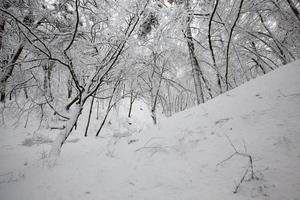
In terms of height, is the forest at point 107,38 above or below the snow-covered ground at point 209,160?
above

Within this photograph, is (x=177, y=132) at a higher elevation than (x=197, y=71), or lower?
lower

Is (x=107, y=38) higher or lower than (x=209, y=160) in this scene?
higher

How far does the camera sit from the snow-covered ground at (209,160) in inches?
64.5

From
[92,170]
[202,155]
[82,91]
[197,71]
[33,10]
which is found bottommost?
[92,170]

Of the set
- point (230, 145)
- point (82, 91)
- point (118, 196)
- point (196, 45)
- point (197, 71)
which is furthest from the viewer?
point (196, 45)

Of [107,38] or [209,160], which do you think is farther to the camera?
[107,38]

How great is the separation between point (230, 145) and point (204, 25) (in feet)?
17.7

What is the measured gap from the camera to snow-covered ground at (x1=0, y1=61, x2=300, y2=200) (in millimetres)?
1638

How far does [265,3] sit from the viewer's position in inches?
232

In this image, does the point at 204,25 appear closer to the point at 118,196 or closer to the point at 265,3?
the point at 265,3

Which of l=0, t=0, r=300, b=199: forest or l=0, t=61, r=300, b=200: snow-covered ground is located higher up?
l=0, t=0, r=300, b=199: forest

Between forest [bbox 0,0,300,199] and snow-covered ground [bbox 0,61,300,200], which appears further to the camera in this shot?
forest [bbox 0,0,300,199]

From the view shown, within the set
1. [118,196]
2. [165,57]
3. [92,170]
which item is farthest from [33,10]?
[165,57]

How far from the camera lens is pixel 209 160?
6.96 ft
